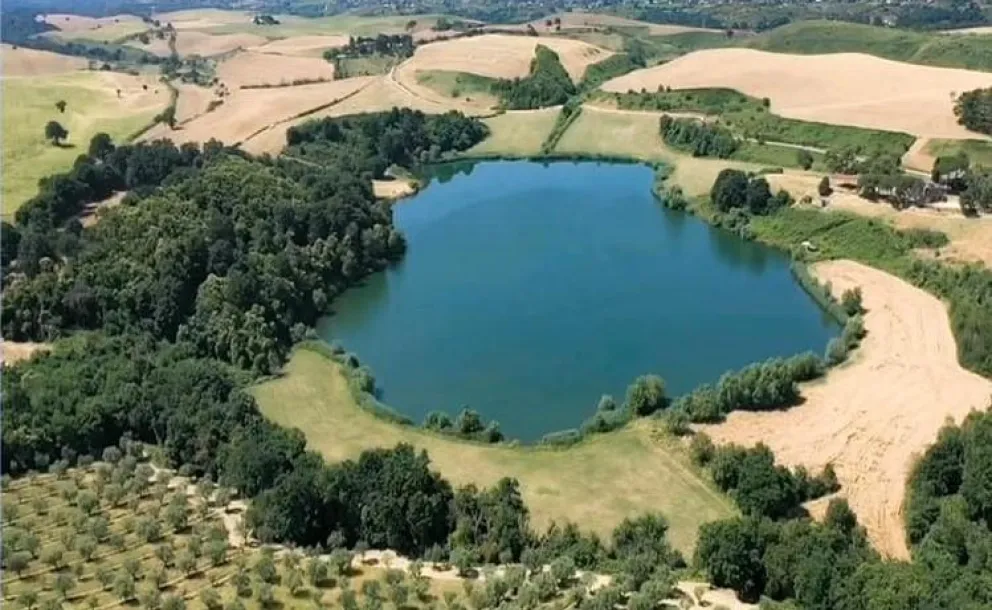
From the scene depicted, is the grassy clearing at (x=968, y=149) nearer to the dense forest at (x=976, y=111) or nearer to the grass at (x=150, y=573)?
the dense forest at (x=976, y=111)

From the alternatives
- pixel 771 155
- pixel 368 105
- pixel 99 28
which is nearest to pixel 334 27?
pixel 99 28

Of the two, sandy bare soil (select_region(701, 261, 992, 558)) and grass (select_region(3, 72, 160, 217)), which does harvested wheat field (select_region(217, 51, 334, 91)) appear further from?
sandy bare soil (select_region(701, 261, 992, 558))

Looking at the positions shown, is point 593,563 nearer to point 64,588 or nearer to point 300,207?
point 64,588

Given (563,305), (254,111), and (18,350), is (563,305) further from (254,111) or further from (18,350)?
(254,111)

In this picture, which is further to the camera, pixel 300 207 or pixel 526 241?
pixel 526 241

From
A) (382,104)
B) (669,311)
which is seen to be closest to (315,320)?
(669,311)

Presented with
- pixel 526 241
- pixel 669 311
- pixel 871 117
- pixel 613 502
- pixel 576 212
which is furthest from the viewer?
pixel 871 117
